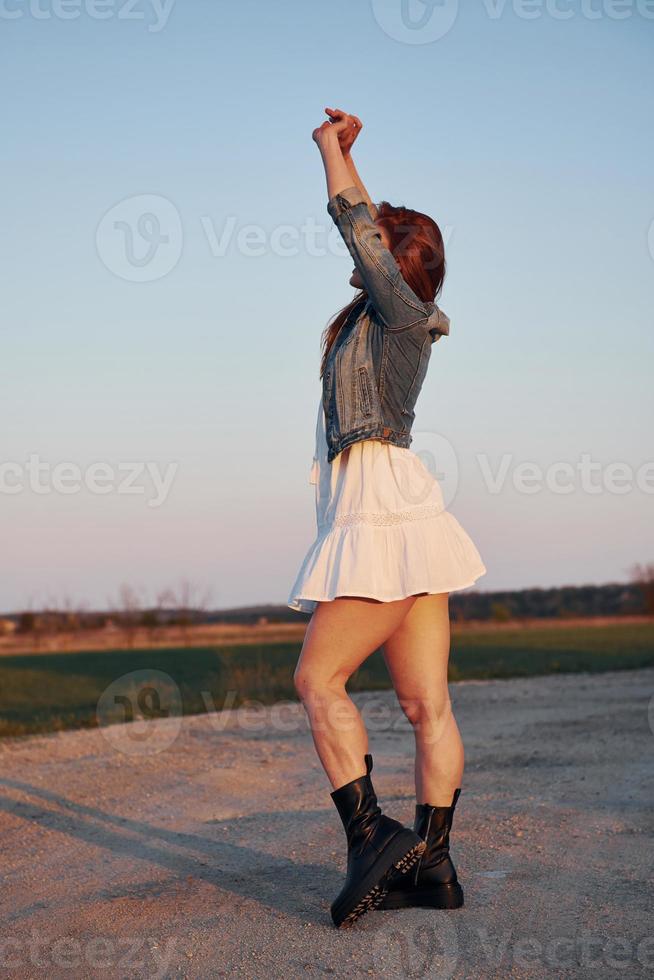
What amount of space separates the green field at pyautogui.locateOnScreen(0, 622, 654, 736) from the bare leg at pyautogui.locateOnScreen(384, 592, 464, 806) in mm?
7695

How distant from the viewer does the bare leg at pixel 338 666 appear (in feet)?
10.1

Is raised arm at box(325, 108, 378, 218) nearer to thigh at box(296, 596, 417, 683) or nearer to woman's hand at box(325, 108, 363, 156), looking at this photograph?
woman's hand at box(325, 108, 363, 156)

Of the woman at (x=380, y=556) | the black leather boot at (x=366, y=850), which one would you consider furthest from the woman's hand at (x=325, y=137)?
the black leather boot at (x=366, y=850)

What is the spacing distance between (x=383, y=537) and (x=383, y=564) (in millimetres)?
91

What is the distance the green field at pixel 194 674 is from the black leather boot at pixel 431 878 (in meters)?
7.62

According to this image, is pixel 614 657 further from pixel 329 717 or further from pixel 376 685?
pixel 329 717

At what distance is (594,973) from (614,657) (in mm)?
19867

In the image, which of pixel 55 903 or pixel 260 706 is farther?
pixel 260 706

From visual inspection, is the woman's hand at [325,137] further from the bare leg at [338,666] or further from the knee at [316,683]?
the knee at [316,683]

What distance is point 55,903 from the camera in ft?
12.1

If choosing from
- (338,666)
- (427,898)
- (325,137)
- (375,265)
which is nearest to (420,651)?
(338,666)

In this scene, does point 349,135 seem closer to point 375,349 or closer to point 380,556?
point 375,349

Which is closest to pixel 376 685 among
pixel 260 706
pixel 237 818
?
pixel 260 706

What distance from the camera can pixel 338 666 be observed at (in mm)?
3098
